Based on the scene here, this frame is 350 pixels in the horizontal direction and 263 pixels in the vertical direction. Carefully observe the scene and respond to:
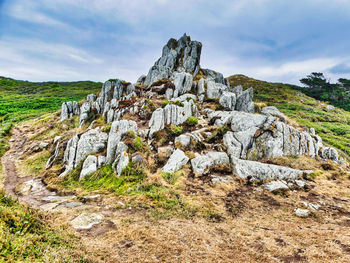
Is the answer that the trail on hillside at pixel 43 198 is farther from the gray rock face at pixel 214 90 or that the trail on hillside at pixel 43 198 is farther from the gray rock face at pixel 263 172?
the gray rock face at pixel 214 90

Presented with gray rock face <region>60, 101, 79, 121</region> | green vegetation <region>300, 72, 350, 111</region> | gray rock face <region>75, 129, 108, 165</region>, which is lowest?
gray rock face <region>75, 129, 108, 165</region>

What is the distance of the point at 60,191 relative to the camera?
1484cm

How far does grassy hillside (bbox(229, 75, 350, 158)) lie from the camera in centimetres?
4798

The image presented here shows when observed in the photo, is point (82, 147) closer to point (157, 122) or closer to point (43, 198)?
point (43, 198)

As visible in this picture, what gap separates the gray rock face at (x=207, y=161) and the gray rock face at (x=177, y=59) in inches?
1276

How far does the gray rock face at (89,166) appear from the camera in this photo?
16764mm

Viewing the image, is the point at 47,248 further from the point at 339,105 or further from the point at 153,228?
the point at 339,105

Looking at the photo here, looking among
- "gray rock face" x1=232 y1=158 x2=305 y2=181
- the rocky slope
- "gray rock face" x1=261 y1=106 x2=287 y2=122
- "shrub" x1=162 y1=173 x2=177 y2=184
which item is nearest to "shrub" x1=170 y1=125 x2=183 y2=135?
the rocky slope

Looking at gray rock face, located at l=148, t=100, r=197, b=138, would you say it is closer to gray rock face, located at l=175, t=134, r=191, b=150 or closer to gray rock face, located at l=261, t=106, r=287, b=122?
gray rock face, located at l=175, t=134, r=191, b=150

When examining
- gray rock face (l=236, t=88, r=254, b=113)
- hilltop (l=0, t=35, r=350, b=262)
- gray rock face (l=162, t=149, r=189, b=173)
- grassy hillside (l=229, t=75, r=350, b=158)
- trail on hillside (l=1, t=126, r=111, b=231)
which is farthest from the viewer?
grassy hillside (l=229, t=75, r=350, b=158)

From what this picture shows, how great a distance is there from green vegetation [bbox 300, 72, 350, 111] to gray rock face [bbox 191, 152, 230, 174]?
12980cm

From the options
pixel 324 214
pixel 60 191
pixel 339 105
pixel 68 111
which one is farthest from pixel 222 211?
pixel 339 105

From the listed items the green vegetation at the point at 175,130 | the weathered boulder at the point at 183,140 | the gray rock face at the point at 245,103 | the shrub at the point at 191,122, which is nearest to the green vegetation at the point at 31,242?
the weathered boulder at the point at 183,140

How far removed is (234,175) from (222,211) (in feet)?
18.1
